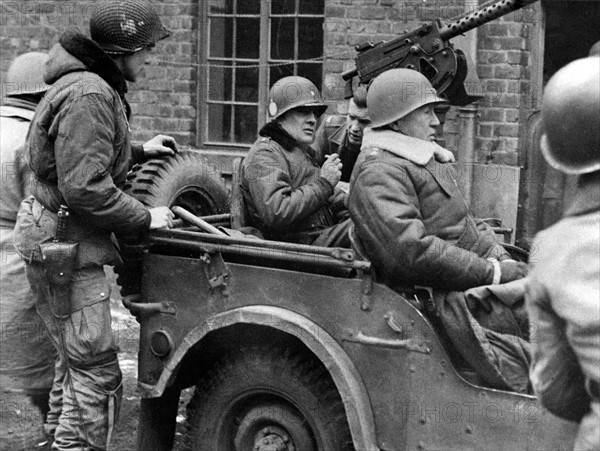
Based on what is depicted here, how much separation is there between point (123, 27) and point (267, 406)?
5.81 feet

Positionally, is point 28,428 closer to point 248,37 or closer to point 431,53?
point 431,53

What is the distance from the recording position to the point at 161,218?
15.1 ft

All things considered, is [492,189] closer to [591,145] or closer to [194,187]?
[194,187]

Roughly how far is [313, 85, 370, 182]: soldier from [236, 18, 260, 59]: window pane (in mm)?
3257

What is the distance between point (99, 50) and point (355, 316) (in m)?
1.64

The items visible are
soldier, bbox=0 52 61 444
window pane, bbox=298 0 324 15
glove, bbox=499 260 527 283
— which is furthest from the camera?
window pane, bbox=298 0 324 15

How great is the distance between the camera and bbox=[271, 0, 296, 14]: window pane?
8.96m

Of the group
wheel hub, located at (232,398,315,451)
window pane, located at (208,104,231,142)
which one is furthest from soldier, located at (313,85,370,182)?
window pane, located at (208,104,231,142)

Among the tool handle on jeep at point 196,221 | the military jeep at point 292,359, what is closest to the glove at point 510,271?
the military jeep at point 292,359

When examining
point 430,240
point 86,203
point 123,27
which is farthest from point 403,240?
point 123,27

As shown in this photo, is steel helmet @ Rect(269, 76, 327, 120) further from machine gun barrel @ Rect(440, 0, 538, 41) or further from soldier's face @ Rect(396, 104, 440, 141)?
machine gun barrel @ Rect(440, 0, 538, 41)

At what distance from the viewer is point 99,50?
4.61 metres

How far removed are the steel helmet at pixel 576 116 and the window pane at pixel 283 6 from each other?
265 inches

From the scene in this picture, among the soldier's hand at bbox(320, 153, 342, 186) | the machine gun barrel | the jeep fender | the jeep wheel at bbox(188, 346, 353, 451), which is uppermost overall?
the machine gun barrel
